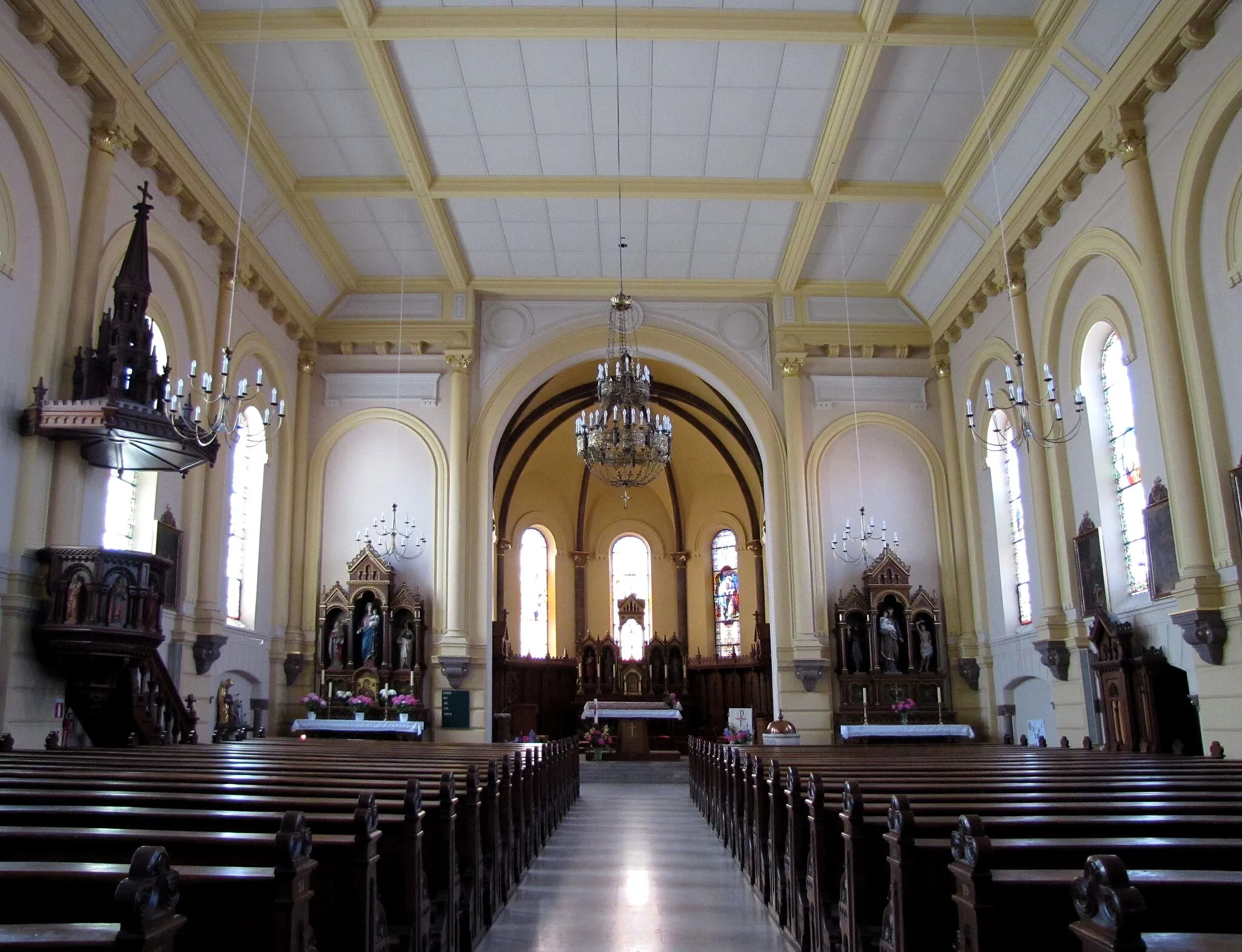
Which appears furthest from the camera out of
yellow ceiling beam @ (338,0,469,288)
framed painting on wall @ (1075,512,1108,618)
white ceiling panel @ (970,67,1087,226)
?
framed painting on wall @ (1075,512,1108,618)

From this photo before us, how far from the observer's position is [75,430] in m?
9.42

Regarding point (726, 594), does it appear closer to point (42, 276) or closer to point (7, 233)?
point (42, 276)

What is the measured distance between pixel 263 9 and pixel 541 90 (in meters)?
3.35

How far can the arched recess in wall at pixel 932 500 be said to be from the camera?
55.7 ft

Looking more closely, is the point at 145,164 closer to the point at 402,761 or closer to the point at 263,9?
the point at 263,9

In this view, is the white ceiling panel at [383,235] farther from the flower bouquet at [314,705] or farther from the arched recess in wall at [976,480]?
the arched recess in wall at [976,480]

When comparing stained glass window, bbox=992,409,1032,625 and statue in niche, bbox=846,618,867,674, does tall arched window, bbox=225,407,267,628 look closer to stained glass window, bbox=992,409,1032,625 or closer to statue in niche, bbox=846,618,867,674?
statue in niche, bbox=846,618,867,674

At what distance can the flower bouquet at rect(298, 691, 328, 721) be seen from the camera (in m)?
15.5

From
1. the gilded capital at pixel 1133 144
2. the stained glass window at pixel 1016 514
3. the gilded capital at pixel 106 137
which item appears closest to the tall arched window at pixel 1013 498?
the stained glass window at pixel 1016 514

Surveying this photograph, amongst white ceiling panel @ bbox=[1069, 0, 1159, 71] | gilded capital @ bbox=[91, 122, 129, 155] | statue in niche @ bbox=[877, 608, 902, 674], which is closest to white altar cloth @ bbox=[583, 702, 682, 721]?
statue in niche @ bbox=[877, 608, 902, 674]

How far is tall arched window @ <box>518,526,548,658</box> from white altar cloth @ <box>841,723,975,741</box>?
39.4 ft

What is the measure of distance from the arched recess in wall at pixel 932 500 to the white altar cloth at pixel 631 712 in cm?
396

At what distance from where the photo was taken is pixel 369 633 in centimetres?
1641

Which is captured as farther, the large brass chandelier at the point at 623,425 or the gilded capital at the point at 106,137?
the large brass chandelier at the point at 623,425
